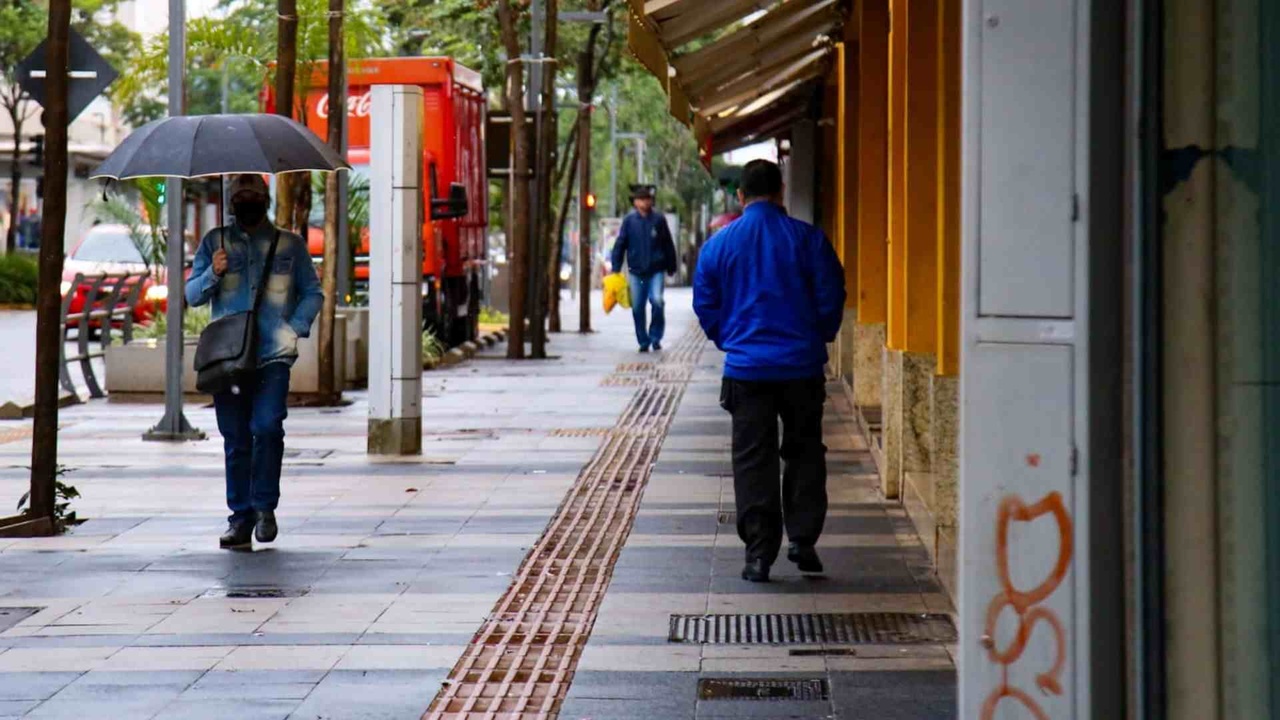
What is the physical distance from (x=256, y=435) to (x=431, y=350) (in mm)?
13893

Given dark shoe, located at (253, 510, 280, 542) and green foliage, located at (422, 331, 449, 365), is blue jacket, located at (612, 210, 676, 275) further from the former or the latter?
dark shoe, located at (253, 510, 280, 542)

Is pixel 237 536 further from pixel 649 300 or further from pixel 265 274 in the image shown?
pixel 649 300

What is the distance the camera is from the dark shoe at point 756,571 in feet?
28.3

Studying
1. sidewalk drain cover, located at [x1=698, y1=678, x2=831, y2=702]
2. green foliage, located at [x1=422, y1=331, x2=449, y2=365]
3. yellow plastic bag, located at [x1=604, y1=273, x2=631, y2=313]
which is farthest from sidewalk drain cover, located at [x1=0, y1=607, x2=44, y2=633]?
yellow plastic bag, located at [x1=604, y1=273, x2=631, y2=313]

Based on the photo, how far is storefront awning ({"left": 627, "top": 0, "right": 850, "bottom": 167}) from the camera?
1277 centimetres

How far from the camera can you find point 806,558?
8.73 metres

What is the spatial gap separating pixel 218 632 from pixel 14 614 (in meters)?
0.96

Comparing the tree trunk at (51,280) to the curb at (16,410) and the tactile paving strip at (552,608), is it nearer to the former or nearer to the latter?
the tactile paving strip at (552,608)

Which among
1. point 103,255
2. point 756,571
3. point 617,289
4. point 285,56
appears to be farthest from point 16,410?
point 103,255

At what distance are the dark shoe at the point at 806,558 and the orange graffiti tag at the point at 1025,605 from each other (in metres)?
4.41

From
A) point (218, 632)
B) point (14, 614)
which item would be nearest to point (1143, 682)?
point (218, 632)

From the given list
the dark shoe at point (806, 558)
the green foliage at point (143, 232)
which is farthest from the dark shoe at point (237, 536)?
the green foliage at point (143, 232)

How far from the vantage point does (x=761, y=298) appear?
8531 millimetres

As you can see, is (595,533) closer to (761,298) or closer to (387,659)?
(761,298)
